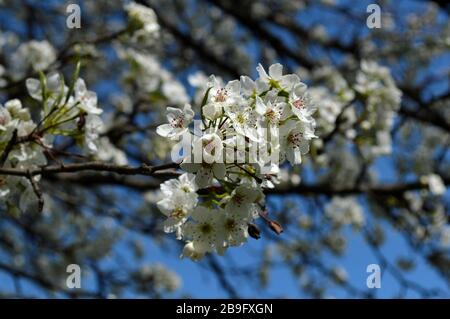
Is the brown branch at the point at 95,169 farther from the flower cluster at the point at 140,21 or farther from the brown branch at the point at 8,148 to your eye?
the flower cluster at the point at 140,21

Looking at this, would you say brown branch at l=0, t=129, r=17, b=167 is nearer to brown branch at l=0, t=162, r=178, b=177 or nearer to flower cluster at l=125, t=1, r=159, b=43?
brown branch at l=0, t=162, r=178, b=177

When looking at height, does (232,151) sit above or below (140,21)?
below

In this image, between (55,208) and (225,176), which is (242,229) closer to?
(225,176)

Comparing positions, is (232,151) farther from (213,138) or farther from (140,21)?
(140,21)

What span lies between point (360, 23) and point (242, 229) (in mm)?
4202

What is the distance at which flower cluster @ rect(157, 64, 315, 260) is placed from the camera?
1285 millimetres

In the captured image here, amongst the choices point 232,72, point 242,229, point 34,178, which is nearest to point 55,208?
point 232,72

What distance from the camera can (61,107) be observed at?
1.66 metres

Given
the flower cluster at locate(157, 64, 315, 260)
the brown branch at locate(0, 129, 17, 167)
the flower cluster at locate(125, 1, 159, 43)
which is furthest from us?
the flower cluster at locate(125, 1, 159, 43)

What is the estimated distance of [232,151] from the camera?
4.24 ft

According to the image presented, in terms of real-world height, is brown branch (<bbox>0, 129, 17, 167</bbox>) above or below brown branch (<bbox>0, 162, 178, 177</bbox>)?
above

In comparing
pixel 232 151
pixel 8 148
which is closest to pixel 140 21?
pixel 8 148

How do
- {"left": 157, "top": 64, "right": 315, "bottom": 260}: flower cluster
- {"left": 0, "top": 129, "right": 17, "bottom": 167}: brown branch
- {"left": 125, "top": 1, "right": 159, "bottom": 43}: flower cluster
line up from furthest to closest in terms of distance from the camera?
{"left": 125, "top": 1, "right": 159, "bottom": 43}: flower cluster
{"left": 0, "top": 129, "right": 17, "bottom": 167}: brown branch
{"left": 157, "top": 64, "right": 315, "bottom": 260}: flower cluster
